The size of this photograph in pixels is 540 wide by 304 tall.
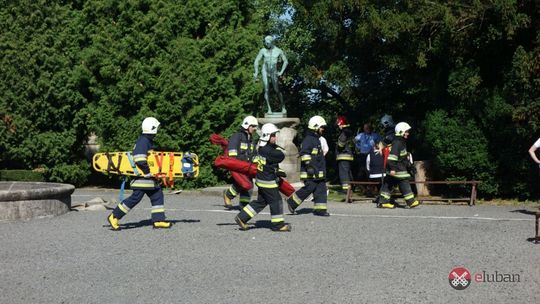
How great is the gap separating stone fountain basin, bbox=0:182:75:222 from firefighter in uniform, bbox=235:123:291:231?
155 inches

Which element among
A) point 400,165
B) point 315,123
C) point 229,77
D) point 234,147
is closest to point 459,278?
point 315,123

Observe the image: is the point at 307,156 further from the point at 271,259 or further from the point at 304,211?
the point at 271,259

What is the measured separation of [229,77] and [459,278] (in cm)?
1385

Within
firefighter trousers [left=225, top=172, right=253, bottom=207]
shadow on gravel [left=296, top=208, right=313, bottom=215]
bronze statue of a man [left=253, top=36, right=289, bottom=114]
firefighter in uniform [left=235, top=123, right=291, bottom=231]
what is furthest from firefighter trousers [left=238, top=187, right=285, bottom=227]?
bronze statue of a man [left=253, top=36, right=289, bottom=114]

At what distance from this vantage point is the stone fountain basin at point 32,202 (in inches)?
570

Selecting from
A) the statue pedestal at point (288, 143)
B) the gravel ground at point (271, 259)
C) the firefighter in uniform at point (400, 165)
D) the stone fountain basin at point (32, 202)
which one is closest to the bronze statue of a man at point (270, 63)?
the statue pedestal at point (288, 143)

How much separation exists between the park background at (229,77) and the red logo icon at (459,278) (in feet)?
27.2

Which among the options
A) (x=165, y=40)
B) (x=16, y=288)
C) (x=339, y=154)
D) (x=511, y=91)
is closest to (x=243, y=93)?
(x=165, y=40)

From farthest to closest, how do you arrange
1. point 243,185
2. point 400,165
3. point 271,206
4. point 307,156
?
point 400,165 < point 307,156 < point 243,185 < point 271,206

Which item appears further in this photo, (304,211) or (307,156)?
(304,211)

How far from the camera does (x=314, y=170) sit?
14516 millimetres

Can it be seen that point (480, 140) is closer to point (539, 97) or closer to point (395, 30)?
point (539, 97)

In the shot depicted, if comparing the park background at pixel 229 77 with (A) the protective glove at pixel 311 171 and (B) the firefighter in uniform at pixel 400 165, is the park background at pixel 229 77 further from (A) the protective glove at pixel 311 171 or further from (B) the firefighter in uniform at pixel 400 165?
Answer: (A) the protective glove at pixel 311 171

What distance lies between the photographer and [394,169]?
15844 millimetres
